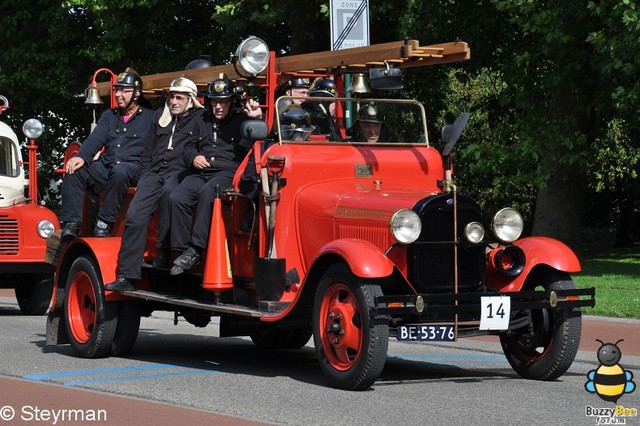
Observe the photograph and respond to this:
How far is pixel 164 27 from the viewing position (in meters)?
31.8

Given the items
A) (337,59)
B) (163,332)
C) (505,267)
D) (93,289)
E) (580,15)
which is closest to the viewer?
(505,267)

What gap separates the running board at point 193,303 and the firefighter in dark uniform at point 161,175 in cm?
19

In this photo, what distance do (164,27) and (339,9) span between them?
17154 millimetres

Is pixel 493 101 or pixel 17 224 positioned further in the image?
pixel 493 101

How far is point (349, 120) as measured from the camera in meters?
10.9

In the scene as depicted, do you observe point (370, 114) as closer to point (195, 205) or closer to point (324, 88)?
point (324, 88)

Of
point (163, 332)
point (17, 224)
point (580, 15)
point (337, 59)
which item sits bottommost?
point (163, 332)

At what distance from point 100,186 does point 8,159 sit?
6.25 m

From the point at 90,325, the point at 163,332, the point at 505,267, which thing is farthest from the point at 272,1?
the point at 505,267

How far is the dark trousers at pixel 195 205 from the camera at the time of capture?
10.7 metres

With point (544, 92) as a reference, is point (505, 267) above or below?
below

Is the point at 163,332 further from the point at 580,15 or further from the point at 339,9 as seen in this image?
the point at 580,15

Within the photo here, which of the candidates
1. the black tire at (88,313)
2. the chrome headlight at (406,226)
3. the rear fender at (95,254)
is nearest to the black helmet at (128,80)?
the rear fender at (95,254)

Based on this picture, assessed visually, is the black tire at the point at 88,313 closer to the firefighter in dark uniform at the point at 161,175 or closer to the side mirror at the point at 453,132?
the firefighter in dark uniform at the point at 161,175
